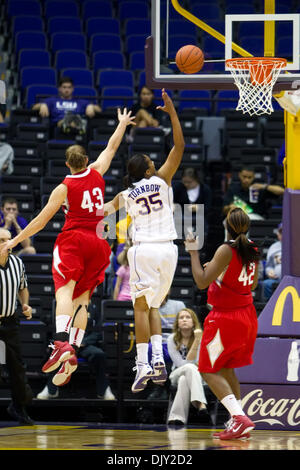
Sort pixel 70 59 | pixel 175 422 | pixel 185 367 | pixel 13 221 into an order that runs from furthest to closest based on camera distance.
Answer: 1. pixel 70 59
2. pixel 13 221
3. pixel 185 367
4. pixel 175 422

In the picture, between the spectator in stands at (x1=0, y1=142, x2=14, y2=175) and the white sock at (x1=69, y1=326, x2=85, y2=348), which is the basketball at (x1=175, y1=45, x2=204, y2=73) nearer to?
the white sock at (x1=69, y1=326, x2=85, y2=348)

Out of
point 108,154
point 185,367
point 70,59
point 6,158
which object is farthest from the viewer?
point 70,59

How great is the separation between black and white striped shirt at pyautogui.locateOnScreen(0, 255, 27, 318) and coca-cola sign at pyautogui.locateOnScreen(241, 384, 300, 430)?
2.77 m

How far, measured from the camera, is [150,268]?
8.46 meters

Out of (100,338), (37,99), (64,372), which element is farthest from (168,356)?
(37,99)

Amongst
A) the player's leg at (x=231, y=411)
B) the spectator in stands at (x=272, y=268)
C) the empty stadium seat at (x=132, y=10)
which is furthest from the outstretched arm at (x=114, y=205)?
the empty stadium seat at (x=132, y=10)

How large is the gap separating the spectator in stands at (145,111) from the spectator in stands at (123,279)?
323 centimetres

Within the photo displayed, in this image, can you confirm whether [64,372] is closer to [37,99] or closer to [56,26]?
[37,99]

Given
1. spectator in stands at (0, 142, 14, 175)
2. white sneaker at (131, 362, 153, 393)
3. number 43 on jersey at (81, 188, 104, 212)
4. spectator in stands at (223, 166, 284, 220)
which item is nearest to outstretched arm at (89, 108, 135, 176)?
number 43 on jersey at (81, 188, 104, 212)

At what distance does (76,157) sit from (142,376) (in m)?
2.05

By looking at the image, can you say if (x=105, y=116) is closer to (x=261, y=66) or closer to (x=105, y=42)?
(x=105, y=42)

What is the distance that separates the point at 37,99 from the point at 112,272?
456 centimetres

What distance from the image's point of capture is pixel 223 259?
8.05 meters

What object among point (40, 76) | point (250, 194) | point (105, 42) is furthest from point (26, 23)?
point (250, 194)
